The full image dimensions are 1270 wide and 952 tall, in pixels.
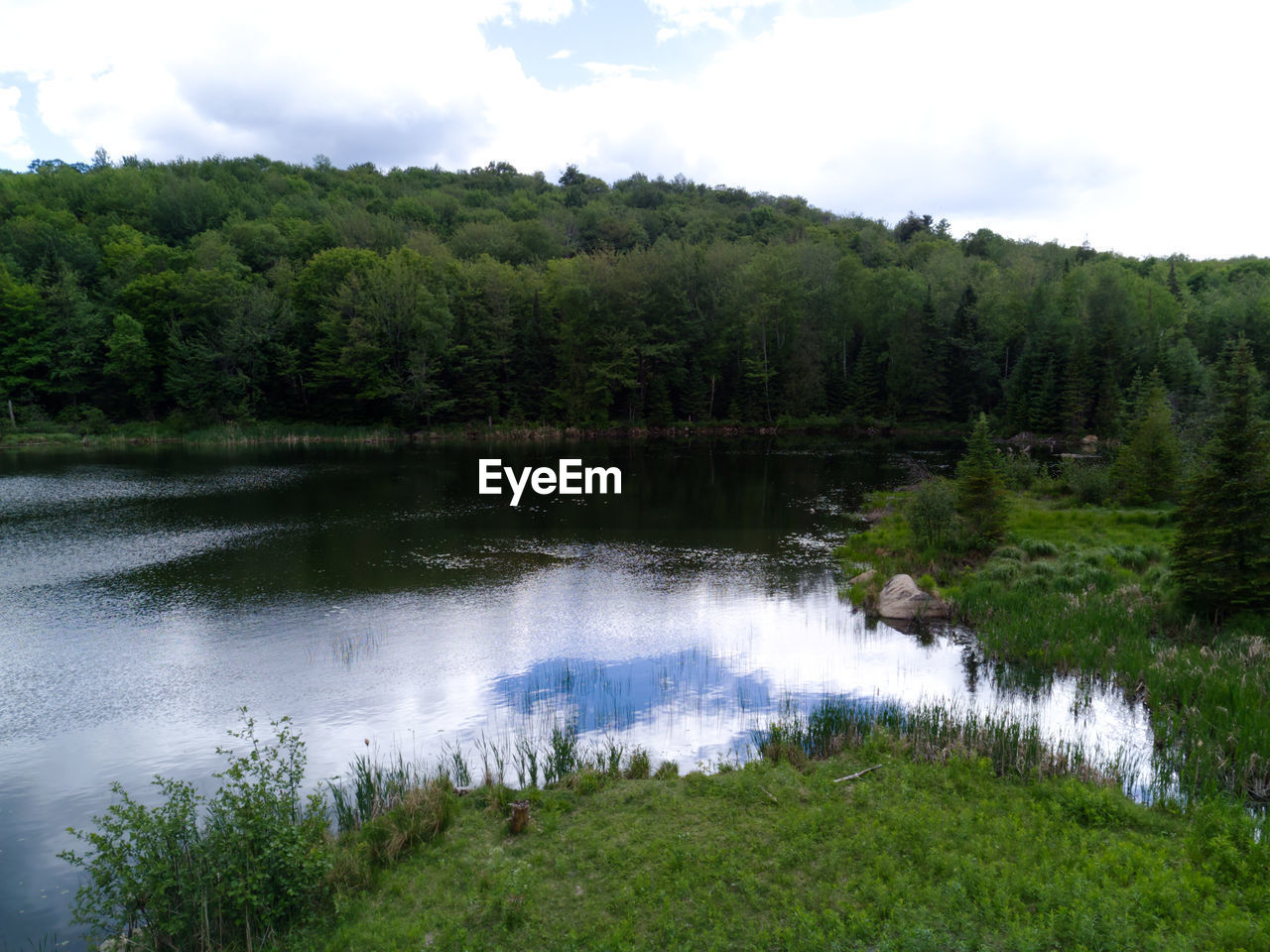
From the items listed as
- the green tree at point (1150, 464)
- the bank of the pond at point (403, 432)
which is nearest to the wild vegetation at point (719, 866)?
the green tree at point (1150, 464)

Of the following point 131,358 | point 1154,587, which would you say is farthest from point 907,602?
point 131,358

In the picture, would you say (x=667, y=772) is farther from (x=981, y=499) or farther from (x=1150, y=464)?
(x=1150, y=464)

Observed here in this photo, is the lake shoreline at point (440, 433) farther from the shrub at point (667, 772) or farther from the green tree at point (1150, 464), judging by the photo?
the shrub at point (667, 772)

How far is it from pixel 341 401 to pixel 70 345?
23586 millimetres

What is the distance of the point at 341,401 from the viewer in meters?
72.9

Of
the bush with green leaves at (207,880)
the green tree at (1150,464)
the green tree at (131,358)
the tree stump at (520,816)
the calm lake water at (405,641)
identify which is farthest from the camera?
the green tree at (131,358)

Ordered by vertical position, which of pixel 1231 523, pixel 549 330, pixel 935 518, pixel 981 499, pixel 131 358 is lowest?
pixel 935 518

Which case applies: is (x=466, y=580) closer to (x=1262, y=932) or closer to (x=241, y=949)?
(x=241, y=949)

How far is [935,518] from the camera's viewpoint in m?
24.9

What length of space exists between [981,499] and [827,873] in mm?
19626

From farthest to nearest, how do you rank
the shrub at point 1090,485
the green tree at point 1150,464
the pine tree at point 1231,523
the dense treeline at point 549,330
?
1. the dense treeline at point 549,330
2. the shrub at point 1090,485
3. the green tree at point 1150,464
4. the pine tree at point 1231,523

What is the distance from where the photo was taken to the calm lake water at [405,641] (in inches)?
506

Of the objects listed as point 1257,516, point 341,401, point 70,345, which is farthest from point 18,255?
point 1257,516

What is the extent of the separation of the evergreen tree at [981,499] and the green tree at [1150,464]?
8.77 meters
